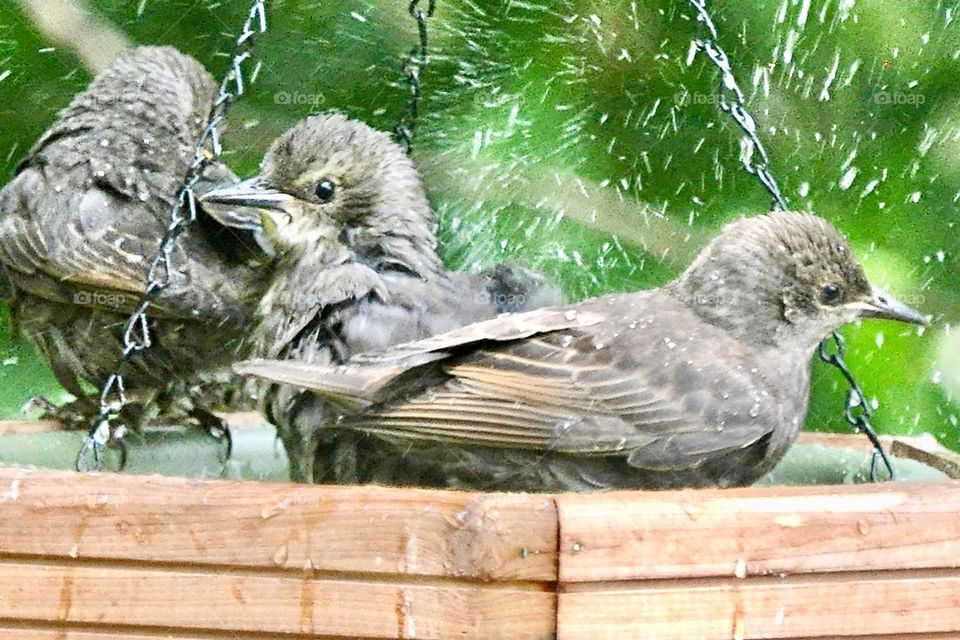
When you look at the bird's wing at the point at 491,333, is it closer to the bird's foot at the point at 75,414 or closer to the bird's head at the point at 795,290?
the bird's head at the point at 795,290

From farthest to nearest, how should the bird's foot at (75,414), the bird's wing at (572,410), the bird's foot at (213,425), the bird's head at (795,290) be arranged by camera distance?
the bird's foot at (75,414) < the bird's foot at (213,425) < the bird's head at (795,290) < the bird's wing at (572,410)

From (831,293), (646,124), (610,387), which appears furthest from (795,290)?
(646,124)

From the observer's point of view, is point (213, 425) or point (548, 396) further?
point (213, 425)

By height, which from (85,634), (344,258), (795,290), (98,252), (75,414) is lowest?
(75,414)

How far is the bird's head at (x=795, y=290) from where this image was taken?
74.6 inches

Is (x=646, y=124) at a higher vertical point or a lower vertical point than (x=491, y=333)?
lower

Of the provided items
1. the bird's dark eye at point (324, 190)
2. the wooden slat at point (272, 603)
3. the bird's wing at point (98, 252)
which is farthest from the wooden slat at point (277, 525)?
the bird's wing at point (98, 252)

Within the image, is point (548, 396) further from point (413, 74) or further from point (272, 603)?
point (413, 74)

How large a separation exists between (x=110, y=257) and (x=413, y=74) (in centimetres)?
74

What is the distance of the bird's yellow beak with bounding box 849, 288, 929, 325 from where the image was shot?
1.90 metres

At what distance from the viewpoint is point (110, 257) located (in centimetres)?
262

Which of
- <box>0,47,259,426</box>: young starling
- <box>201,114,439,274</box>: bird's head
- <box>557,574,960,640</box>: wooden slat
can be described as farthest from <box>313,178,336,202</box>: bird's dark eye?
<box>557,574,960,640</box>: wooden slat

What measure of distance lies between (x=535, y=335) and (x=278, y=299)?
52 cm

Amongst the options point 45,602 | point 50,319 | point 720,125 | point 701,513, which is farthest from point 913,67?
point 45,602
